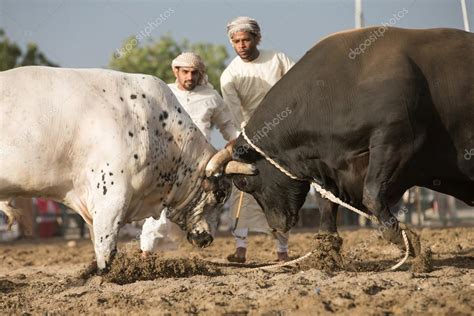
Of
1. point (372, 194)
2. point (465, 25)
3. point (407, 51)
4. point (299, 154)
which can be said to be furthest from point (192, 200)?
point (465, 25)

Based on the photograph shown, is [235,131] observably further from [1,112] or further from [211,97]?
[1,112]

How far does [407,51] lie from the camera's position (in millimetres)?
6613

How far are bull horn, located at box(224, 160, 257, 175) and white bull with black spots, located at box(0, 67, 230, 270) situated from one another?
17.8 inches

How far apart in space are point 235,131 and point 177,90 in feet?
2.31

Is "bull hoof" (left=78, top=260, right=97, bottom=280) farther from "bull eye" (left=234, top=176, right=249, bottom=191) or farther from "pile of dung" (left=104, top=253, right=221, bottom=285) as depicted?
"bull eye" (left=234, top=176, right=249, bottom=191)

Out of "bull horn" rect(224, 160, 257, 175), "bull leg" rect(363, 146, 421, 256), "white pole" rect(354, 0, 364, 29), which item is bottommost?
"bull leg" rect(363, 146, 421, 256)

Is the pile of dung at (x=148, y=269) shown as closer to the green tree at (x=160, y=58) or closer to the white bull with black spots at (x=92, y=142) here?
the white bull with black spots at (x=92, y=142)

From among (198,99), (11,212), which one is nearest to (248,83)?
(198,99)

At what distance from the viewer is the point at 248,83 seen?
341 inches

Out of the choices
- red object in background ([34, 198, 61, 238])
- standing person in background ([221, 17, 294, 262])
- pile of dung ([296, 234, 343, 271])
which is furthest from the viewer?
red object in background ([34, 198, 61, 238])

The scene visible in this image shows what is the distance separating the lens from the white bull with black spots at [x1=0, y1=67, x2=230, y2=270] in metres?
6.27

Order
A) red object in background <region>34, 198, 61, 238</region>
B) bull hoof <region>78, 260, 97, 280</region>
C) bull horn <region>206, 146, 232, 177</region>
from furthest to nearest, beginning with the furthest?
red object in background <region>34, 198, 61, 238</region> < bull horn <region>206, 146, 232, 177</region> < bull hoof <region>78, 260, 97, 280</region>

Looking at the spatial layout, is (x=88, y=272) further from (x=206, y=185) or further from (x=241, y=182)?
(x=241, y=182)

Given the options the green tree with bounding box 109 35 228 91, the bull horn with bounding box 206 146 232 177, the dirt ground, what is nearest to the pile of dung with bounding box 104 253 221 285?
the dirt ground
